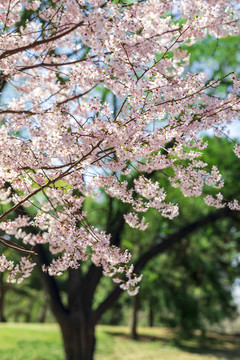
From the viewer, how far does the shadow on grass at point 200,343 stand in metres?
15.6

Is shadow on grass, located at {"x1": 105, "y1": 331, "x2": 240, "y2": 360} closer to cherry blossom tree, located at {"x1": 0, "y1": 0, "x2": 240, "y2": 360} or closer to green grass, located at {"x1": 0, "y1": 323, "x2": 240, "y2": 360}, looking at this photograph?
green grass, located at {"x1": 0, "y1": 323, "x2": 240, "y2": 360}

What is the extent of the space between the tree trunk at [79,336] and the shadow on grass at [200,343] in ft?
24.8

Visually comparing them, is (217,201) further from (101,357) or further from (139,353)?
(139,353)

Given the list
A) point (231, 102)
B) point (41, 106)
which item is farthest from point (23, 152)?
point (231, 102)

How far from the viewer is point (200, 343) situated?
1783 centimetres

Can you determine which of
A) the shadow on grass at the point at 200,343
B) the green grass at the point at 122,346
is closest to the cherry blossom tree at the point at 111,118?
the green grass at the point at 122,346

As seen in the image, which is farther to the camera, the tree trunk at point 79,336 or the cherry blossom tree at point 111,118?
the tree trunk at point 79,336

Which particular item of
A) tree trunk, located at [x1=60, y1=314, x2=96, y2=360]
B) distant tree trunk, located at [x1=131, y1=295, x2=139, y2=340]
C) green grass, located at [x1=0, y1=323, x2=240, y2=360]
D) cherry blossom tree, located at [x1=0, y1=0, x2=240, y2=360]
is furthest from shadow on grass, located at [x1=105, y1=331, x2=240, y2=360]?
cherry blossom tree, located at [x1=0, y1=0, x2=240, y2=360]

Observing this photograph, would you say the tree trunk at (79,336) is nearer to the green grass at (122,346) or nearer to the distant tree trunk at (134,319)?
the green grass at (122,346)

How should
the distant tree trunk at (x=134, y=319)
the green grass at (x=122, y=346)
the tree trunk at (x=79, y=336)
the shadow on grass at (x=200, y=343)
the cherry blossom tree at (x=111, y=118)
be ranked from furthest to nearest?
1. the distant tree trunk at (x=134, y=319)
2. the shadow on grass at (x=200, y=343)
3. the green grass at (x=122, y=346)
4. the tree trunk at (x=79, y=336)
5. the cherry blossom tree at (x=111, y=118)

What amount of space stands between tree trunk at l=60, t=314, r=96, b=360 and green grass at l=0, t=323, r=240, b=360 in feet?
Result: 10.7

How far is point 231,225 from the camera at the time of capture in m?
15.5

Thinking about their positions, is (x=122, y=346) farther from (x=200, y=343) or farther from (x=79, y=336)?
(x=79, y=336)

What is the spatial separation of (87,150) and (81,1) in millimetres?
1539
